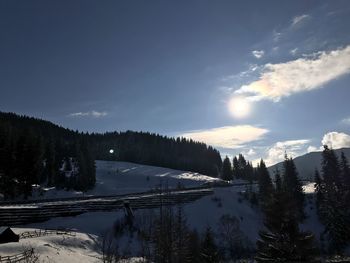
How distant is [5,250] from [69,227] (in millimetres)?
21306

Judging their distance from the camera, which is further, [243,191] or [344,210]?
[243,191]

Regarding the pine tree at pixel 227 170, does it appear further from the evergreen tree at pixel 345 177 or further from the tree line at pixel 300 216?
the evergreen tree at pixel 345 177

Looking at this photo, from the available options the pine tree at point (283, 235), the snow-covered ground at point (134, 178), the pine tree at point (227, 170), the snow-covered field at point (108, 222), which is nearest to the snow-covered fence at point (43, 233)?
the snow-covered field at point (108, 222)

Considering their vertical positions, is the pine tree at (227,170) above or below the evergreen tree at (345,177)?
above

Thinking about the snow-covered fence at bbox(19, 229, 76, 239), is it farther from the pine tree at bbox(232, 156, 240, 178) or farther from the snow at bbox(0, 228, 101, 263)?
the pine tree at bbox(232, 156, 240, 178)

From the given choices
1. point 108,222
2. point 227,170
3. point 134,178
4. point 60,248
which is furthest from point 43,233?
point 227,170

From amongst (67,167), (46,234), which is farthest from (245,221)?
(67,167)

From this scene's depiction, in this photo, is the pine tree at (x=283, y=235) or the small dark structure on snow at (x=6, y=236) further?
the small dark structure on snow at (x=6, y=236)

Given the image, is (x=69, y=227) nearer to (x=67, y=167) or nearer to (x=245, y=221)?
(x=245, y=221)

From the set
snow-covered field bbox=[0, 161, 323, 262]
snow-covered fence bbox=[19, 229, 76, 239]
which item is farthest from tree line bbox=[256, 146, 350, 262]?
snow-covered fence bbox=[19, 229, 76, 239]

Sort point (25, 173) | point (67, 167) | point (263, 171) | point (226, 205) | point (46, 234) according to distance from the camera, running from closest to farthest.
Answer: point (46, 234), point (25, 173), point (226, 205), point (263, 171), point (67, 167)

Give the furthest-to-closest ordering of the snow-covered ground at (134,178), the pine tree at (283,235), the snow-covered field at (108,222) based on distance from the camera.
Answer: the snow-covered ground at (134,178) < the snow-covered field at (108,222) < the pine tree at (283,235)

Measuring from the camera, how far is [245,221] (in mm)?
81750

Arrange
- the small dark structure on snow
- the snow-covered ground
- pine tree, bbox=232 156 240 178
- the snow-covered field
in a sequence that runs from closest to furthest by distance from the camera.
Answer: the small dark structure on snow, the snow-covered field, the snow-covered ground, pine tree, bbox=232 156 240 178
